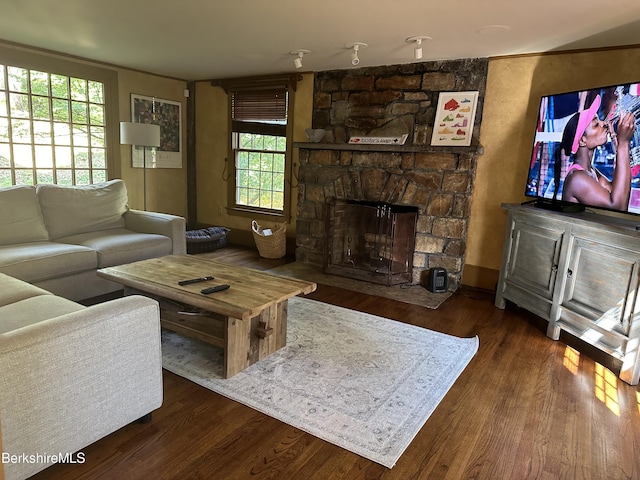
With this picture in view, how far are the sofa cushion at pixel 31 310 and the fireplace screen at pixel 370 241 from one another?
2845 millimetres

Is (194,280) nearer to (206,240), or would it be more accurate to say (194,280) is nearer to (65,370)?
(65,370)

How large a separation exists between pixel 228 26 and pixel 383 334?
8.56 feet

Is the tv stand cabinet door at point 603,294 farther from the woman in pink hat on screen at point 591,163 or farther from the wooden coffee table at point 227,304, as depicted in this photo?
the wooden coffee table at point 227,304

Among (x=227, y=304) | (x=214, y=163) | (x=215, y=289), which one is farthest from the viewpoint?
(x=214, y=163)

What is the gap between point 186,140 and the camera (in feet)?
19.5

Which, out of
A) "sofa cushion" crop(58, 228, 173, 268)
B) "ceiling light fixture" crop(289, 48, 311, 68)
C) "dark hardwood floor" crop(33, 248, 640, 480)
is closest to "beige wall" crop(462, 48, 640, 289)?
"dark hardwood floor" crop(33, 248, 640, 480)

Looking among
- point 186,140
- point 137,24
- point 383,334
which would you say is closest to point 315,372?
point 383,334

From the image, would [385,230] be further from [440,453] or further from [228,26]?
[440,453]

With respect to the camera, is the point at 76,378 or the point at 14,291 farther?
the point at 14,291

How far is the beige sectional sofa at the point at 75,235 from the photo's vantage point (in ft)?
9.90

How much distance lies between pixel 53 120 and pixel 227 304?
369cm

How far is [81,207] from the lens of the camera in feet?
12.1

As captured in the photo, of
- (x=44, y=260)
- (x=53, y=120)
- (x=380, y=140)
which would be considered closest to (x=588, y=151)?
(x=380, y=140)

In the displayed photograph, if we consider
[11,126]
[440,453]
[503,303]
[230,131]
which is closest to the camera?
[440,453]
